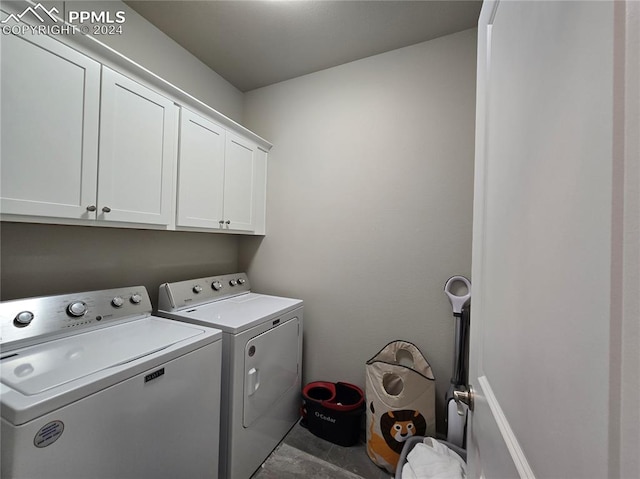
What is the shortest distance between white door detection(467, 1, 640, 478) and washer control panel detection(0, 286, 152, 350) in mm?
1661

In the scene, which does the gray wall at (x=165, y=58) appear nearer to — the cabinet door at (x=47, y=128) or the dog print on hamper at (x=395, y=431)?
the cabinet door at (x=47, y=128)

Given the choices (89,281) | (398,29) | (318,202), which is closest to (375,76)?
(398,29)

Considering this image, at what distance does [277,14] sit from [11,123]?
1507mm

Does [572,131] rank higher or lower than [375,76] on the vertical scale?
lower

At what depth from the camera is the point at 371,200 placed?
6.69ft

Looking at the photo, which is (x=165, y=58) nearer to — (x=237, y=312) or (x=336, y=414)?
(x=237, y=312)

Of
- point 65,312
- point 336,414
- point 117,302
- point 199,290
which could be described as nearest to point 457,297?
point 336,414

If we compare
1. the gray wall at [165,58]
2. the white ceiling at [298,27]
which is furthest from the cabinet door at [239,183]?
the white ceiling at [298,27]

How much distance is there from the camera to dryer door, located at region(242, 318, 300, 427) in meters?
1.50

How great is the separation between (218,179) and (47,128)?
926 millimetres

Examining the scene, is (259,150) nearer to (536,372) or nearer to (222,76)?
(222,76)

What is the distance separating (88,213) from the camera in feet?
3.92

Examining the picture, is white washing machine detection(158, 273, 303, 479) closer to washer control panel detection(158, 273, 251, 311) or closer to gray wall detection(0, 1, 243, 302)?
washer control panel detection(158, 273, 251, 311)

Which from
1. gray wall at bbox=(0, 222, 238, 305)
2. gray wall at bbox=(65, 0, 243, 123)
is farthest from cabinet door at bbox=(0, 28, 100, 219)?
gray wall at bbox=(65, 0, 243, 123)
